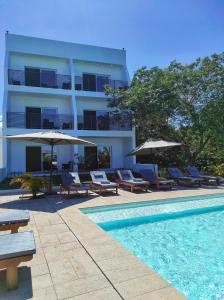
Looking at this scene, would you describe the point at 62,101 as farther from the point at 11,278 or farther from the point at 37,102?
the point at 11,278

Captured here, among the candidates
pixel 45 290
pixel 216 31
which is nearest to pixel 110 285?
pixel 45 290

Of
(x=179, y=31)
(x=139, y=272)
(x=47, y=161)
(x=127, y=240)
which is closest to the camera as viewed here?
(x=139, y=272)

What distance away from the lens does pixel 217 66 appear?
17062 millimetres

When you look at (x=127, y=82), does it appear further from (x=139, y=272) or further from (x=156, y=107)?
(x=139, y=272)

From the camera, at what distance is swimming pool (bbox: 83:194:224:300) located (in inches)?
179

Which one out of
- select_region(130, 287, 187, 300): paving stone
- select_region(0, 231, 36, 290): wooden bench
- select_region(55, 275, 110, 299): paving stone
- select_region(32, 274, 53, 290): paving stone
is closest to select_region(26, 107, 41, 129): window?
select_region(0, 231, 36, 290): wooden bench

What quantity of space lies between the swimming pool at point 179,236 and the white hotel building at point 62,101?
1006 cm

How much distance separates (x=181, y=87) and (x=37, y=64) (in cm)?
1101

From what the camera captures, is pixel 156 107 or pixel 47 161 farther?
pixel 47 161

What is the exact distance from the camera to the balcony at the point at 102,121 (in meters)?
19.0

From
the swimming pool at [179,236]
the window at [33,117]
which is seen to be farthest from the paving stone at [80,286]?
the window at [33,117]

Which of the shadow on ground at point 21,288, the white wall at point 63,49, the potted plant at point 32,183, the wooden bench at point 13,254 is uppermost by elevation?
the white wall at point 63,49

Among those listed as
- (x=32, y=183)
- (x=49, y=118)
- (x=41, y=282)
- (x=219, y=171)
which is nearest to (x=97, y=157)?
(x=49, y=118)

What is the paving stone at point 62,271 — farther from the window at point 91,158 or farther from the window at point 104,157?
the window at point 104,157
